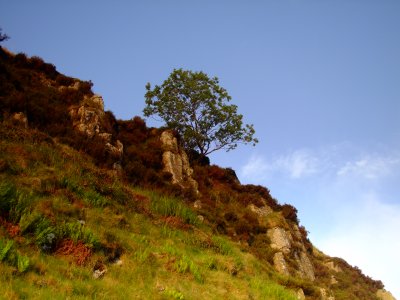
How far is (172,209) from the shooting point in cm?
1588

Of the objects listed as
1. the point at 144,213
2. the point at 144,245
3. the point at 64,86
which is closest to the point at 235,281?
the point at 144,245

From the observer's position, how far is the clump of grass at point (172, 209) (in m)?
15.5

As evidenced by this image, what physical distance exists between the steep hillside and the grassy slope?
0.12 ft

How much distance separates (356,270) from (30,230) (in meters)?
34.7

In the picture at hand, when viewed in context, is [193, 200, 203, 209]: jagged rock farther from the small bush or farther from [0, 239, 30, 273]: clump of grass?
[0, 239, 30, 273]: clump of grass

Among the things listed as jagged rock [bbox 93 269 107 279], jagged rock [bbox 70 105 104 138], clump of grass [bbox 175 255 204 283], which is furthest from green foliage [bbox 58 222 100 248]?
jagged rock [bbox 70 105 104 138]

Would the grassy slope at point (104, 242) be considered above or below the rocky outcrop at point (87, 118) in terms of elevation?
below

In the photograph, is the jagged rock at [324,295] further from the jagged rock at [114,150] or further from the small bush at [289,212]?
the jagged rock at [114,150]

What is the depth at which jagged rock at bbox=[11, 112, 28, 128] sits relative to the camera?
15.3 m

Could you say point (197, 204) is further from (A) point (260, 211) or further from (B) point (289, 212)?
(B) point (289, 212)

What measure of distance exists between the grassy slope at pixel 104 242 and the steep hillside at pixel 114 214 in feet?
0.12

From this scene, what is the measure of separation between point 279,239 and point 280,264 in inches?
102

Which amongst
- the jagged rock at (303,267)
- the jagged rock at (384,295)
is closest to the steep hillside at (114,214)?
the jagged rock at (303,267)

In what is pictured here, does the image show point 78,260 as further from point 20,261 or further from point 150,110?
point 150,110
